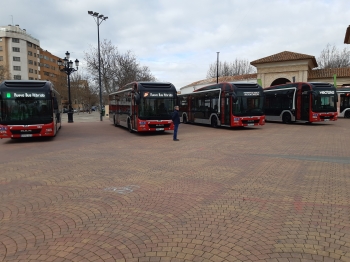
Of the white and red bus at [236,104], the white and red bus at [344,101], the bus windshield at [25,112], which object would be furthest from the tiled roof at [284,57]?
the bus windshield at [25,112]

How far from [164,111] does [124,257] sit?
1321 cm

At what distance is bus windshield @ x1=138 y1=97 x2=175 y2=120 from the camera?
15.8m

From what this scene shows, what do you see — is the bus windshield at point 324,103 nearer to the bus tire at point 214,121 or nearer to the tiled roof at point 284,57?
the bus tire at point 214,121

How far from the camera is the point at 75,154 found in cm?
1008

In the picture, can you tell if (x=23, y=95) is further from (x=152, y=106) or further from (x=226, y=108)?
(x=226, y=108)

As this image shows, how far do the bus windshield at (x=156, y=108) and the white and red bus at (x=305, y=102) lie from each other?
1122cm

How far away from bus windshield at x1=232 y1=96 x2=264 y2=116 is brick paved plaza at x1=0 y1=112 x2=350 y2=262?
9716 mm

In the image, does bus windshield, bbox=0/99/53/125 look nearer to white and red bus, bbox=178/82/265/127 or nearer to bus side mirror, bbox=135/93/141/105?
bus side mirror, bbox=135/93/141/105

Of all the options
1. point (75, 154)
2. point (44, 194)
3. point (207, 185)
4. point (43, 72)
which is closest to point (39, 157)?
point (75, 154)

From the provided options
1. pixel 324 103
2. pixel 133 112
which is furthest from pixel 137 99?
pixel 324 103

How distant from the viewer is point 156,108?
16.0 metres

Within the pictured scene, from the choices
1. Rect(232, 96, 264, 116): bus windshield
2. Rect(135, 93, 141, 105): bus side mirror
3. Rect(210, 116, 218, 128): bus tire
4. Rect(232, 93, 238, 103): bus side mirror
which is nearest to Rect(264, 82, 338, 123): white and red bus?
Rect(232, 96, 264, 116): bus windshield

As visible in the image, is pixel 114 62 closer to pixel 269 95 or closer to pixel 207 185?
pixel 269 95

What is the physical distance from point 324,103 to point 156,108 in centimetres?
1317
